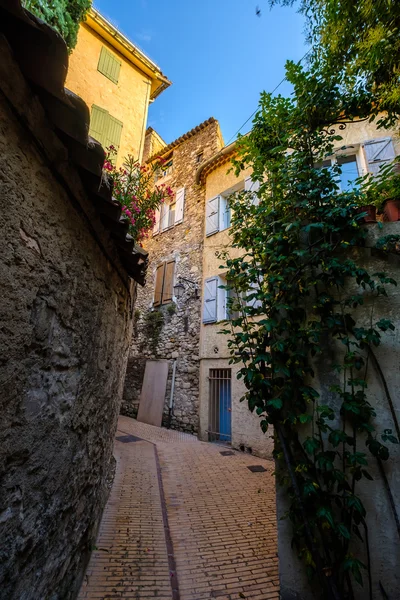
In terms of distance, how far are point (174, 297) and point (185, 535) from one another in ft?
22.0

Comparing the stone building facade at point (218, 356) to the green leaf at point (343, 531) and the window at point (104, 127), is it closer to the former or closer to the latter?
the window at point (104, 127)

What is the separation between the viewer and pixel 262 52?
15.7 ft

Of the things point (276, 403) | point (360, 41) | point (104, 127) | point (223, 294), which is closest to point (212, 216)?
point (223, 294)

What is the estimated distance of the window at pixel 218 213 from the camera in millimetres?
8156

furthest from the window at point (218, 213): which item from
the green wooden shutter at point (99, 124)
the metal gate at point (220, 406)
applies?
the metal gate at point (220, 406)

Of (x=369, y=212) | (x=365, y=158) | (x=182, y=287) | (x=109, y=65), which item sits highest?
(x=109, y=65)

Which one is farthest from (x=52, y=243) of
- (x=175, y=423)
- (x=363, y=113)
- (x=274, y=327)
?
(x=175, y=423)

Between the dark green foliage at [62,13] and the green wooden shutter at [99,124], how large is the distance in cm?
198

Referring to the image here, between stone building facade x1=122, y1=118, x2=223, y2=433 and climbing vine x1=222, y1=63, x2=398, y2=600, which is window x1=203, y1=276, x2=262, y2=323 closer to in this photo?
stone building facade x1=122, y1=118, x2=223, y2=433

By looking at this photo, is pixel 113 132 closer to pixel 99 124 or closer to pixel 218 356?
pixel 99 124

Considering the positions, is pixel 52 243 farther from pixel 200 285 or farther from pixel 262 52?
pixel 200 285

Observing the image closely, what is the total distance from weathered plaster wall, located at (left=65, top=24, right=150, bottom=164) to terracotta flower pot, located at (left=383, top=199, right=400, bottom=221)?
18.7 feet

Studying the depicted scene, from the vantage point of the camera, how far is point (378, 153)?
5.74 meters

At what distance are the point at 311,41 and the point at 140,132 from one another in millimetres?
4754
